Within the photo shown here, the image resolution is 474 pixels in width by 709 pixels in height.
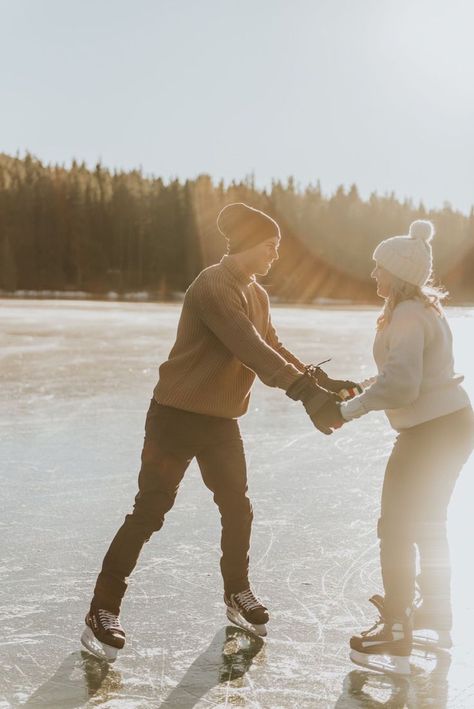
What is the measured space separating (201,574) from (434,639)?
116 centimetres

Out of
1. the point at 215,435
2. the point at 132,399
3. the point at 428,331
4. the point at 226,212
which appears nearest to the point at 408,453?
the point at 428,331

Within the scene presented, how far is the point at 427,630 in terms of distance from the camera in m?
3.38

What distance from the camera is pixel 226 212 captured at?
3262 millimetres

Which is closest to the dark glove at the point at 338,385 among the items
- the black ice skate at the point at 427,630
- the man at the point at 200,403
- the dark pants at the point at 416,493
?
the man at the point at 200,403

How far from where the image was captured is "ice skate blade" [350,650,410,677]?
3053mm

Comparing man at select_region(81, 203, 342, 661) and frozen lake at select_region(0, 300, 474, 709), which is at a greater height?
man at select_region(81, 203, 342, 661)

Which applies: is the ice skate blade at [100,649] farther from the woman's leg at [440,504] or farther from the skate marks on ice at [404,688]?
the woman's leg at [440,504]

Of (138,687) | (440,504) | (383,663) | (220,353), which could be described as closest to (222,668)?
(138,687)

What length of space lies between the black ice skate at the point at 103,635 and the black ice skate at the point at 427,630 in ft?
3.11

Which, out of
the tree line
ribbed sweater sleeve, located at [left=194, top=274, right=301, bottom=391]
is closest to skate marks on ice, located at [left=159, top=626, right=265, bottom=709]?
→ ribbed sweater sleeve, located at [left=194, top=274, right=301, bottom=391]

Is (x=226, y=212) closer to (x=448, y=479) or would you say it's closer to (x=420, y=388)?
(x=420, y=388)

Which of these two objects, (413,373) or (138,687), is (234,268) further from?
(138,687)

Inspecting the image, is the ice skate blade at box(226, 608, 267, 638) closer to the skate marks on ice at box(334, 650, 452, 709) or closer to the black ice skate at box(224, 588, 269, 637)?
the black ice skate at box(224, 588, 269, 637)

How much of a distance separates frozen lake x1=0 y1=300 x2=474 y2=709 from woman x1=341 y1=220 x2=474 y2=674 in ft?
0.58
